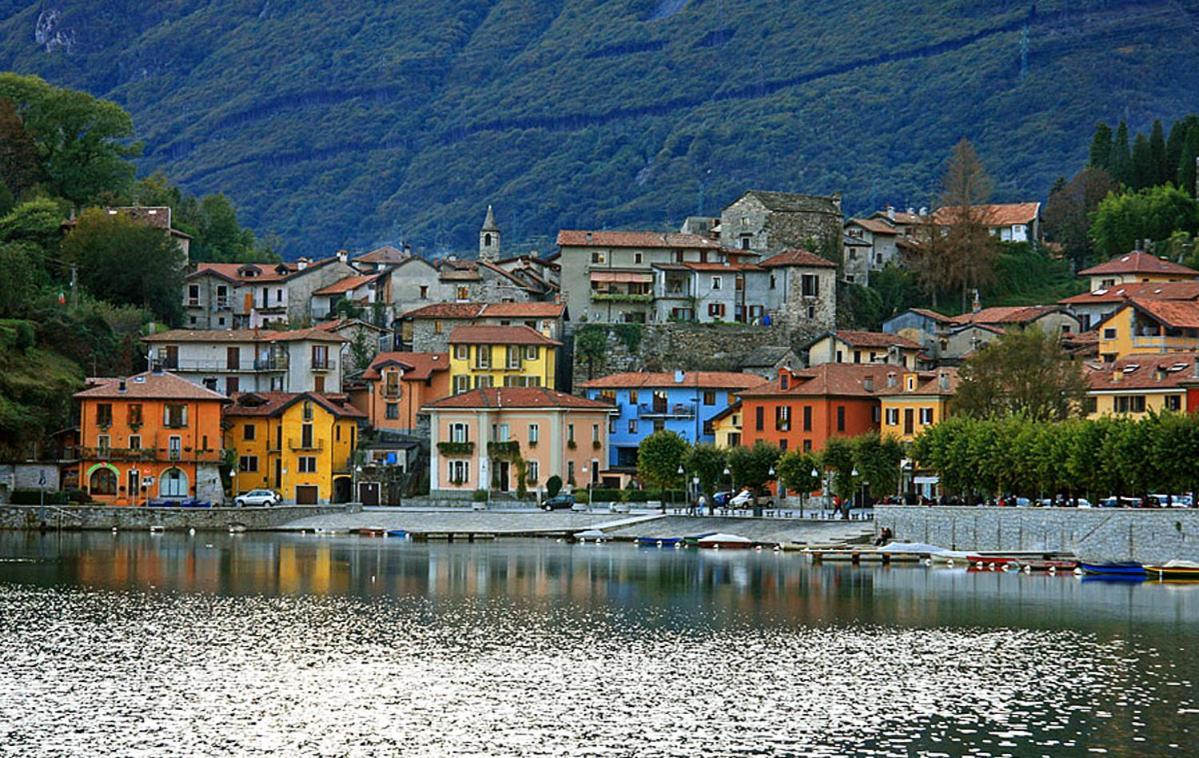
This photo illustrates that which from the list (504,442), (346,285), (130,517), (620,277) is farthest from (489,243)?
(130,517)

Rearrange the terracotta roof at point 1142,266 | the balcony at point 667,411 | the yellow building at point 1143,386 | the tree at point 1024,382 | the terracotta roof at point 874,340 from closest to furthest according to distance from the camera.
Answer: the yellow building at point 1143,386 → the tree at point 1024,382 → the balcony at point 667,411 → the terracotta roof at point 874,340 → the terracotta roof at point 1142,266

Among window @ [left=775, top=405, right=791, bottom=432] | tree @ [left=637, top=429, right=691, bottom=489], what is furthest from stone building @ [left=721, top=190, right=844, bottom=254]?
tree @ [left=637, top=429, right=691, bottom=489]

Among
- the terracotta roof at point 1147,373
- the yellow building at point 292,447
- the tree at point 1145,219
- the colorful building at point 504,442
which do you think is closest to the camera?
the terracotta roof at point 1147,373

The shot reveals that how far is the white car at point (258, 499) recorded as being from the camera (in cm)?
Result: 10888

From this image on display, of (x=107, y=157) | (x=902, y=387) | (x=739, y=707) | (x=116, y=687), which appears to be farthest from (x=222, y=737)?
(x=107, y=157)

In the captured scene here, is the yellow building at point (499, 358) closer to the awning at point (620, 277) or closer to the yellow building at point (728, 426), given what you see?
the awning at point (620, 277)

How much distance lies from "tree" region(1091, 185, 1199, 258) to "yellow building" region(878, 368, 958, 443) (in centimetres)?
3823

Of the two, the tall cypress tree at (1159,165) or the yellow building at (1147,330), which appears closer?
the yellow building at (1147,330)

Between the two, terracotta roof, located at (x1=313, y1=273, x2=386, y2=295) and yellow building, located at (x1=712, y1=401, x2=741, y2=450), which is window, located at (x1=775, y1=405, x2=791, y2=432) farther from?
terracotta roof, located at (x1=313, y1=273, x2=386, y2=295)

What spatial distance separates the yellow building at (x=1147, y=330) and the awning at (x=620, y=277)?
96.6 ft

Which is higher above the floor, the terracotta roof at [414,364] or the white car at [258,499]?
the terracotta roof at [414,364]

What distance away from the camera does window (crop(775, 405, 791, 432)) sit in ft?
357

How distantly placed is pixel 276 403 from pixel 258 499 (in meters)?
Answer: 7.26

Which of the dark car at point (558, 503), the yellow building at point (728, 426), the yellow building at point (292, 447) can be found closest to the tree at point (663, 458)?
the dark car at point (558, 503)
